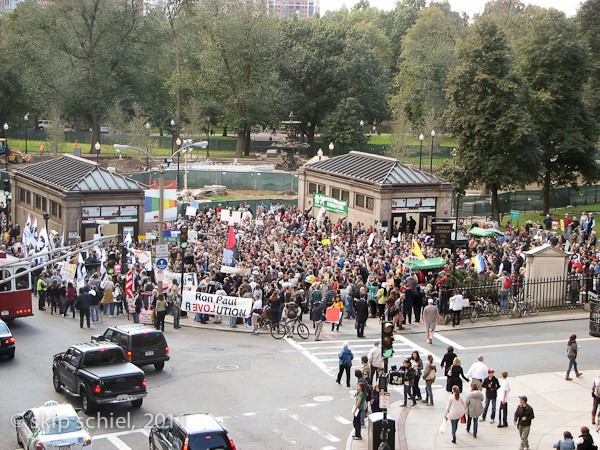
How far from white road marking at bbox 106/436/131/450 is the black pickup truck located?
1.45 m

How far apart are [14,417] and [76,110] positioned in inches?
2904

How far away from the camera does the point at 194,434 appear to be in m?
Answer: 15.7

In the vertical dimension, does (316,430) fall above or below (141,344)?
below

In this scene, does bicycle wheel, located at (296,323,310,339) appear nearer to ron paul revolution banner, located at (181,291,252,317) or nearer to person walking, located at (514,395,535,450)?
ron paul revolution banner, located at (181,291,252,317)

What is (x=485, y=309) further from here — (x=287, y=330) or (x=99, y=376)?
(x=99, y=376)

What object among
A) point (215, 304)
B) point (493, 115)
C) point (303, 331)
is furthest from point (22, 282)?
point (493, 115)

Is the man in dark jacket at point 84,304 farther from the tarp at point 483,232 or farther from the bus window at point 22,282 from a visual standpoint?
the tarp at point 483,232

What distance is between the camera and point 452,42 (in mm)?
112438

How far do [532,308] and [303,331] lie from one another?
10.0 metres

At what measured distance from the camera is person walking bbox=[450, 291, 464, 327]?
30.4 metres

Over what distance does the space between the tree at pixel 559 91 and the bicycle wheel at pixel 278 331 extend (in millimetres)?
33146

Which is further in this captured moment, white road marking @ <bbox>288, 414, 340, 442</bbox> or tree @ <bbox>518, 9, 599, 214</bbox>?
tree @ <bbox>518, 9, 599, 214</bbox>

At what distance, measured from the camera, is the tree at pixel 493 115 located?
54438 millimetres

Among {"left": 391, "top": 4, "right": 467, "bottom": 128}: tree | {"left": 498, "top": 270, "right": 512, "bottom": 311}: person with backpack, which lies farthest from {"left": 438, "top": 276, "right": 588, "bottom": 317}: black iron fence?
{"left": 391, "top": 4, "right": 467, "bottom": 128}: tree
